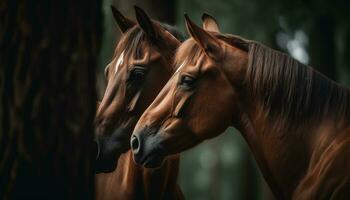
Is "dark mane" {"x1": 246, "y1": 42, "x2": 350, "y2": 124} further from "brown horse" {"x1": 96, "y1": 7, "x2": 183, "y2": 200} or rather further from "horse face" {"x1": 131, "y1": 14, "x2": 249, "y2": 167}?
"brown horse" {"x1": 96, "y1": 7, "x2": 183, "y2": 200}

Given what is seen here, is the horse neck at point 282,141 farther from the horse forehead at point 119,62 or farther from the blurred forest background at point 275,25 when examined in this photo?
the blurred forest background at point 275,25

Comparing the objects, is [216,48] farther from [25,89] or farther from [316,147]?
[25,89]

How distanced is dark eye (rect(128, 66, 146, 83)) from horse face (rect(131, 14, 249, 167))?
94cm

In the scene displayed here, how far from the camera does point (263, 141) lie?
554 cm

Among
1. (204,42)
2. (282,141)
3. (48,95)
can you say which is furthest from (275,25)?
(48,95)

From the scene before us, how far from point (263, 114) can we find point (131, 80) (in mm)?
1628

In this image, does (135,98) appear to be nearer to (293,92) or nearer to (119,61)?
(119,61)

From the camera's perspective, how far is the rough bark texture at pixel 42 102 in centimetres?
353

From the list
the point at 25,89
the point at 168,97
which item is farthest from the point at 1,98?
the point at 168,97

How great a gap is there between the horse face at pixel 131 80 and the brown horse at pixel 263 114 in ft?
2.75

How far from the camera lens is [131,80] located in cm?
671

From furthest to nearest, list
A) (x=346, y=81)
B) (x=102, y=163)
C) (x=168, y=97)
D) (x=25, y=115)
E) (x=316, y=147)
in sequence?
1. (x=346, y=81)
2. (x=102, y=163)
3. (x=168, y=97)
4. (x=316, y=147)
5. (x=25, y=115)

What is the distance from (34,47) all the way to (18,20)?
151mm

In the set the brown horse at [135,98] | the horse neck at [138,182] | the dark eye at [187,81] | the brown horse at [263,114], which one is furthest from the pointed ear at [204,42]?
the horse neck at [138,182]
